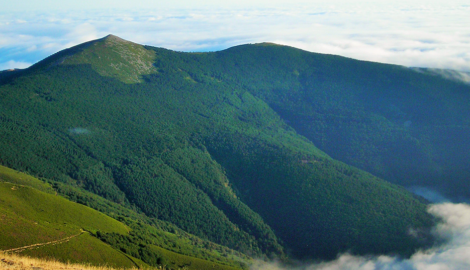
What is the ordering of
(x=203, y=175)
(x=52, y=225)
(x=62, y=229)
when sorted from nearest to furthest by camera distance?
(x=62, y=229) → (x=52, y=225) → (x=203, y=175)

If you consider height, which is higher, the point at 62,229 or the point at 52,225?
the point at 52,225

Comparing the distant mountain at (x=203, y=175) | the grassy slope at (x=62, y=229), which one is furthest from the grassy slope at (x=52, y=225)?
the distant mountain at (x=203, y=175)

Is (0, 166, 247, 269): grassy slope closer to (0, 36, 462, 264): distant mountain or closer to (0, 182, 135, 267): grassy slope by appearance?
(0, 182, 135, 267): grassy slope

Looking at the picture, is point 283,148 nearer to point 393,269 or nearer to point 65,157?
point 393,269

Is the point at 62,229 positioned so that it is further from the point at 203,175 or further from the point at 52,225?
the point at 203,175

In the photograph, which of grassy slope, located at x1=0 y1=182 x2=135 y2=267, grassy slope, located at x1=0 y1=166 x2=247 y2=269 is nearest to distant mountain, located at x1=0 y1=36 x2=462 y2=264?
grassy slope, located at x1=0 y1=166 x2=247 y2=269

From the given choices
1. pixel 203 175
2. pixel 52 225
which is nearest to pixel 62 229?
pixel 52 225

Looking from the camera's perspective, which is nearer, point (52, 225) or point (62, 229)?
point (62, 229)

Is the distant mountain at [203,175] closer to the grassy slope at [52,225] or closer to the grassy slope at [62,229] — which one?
the grassy slope at [62,229]

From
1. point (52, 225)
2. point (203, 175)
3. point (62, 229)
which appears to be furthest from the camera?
point (203, 175)

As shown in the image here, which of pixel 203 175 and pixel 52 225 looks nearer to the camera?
pixel 52 225

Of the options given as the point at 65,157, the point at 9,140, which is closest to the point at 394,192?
the point at 65,157

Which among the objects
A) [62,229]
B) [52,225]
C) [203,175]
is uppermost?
[203,175]
